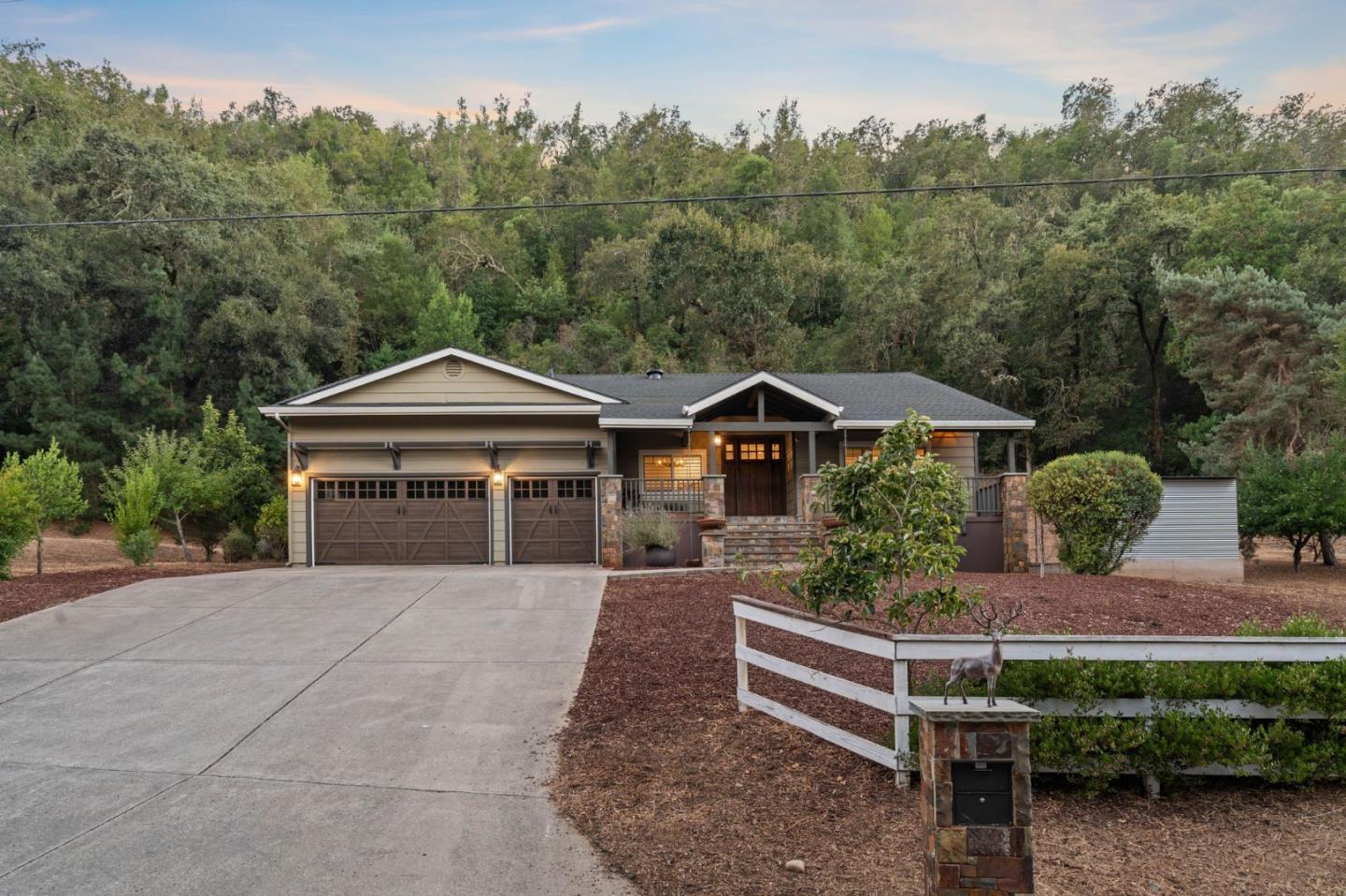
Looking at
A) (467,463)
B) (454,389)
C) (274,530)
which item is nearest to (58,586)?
(274,530)

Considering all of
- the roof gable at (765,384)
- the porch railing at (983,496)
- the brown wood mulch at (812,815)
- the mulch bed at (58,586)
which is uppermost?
the roof gable at (765,384)

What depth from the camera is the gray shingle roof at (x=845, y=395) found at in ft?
62.6

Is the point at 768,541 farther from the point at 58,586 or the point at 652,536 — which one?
the point at 58,586

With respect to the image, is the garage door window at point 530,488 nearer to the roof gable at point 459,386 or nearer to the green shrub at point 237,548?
the roof gable at point 459,386

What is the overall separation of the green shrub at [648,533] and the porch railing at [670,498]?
961 millimetres

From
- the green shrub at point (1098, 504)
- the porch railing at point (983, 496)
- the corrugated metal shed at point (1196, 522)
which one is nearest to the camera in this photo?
the green shrub at point (1098, 504)

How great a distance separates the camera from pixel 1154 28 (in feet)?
56.2

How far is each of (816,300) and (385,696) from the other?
32.7 m

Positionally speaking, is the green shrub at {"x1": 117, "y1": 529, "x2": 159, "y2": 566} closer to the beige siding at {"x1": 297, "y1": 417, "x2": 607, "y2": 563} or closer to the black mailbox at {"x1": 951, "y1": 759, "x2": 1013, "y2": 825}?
the beige siding at {"x1": 297, "y1": 417, "x2": 607, "y2": 563}

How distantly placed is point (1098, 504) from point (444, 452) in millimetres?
12655

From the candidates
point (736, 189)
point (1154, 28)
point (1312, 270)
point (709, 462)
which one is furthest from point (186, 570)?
point (736, 189)

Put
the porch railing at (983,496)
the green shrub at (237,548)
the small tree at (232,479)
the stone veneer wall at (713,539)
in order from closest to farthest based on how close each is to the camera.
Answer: the stone veneer wall at (713,539), the porch railing at (983,496), the green shrub at (237,548), the small tree at (232,479)

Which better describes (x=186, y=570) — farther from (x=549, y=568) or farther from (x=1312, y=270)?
(x=1312, y=270)

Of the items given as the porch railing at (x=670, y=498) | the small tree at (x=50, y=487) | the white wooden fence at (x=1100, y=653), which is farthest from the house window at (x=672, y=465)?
the white wooden fence at (x=1100, y=653)
